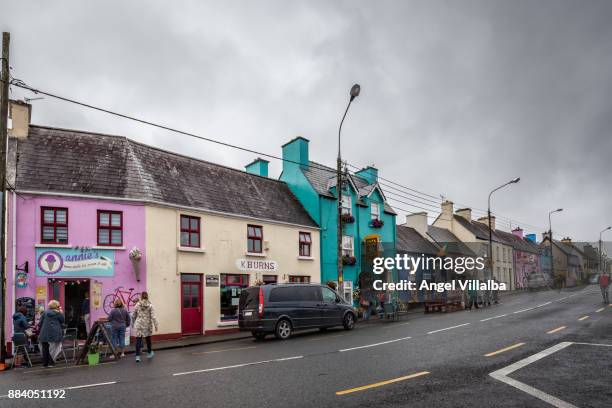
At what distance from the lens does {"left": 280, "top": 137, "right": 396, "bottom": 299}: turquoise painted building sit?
26.9m

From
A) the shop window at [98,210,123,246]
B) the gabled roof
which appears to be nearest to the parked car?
the shop window at [98,210,123,246]

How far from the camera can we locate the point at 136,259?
57.0 feet

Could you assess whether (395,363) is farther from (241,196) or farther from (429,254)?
(429,254)

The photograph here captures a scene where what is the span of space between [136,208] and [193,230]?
9.30ft

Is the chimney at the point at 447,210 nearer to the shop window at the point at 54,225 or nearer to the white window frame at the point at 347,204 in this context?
the white window frame at the point at 347,204

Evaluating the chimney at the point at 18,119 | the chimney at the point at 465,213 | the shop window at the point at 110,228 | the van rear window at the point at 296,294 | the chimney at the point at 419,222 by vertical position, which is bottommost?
the van rear window at the point at 296,294

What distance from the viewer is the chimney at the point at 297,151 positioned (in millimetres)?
28156

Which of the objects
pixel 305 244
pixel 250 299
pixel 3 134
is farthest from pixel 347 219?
pixel 3 134

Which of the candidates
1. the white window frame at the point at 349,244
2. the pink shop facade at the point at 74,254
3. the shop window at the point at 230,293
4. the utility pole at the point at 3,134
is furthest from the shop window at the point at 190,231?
the white window frame at the point at 349,244

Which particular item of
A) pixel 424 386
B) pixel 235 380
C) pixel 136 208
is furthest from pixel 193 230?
pixel 424 386

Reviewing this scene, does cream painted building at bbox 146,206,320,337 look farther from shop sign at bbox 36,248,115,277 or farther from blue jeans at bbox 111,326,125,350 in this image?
blue jeans at bbox 111,326,125,350

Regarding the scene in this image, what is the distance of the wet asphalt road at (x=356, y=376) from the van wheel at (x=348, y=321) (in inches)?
172

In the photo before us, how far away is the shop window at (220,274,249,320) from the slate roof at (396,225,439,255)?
56.2ft

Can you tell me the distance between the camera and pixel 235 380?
842 cm
